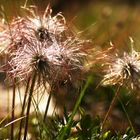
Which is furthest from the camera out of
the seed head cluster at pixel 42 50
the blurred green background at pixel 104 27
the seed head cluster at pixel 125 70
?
the blurred green background at pixel 104 27

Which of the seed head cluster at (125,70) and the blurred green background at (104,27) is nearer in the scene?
the seed head cluster at (125,70)

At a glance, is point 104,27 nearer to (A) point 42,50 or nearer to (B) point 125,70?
(B) point 125,70

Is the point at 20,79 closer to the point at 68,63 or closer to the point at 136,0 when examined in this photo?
the point at 68,63

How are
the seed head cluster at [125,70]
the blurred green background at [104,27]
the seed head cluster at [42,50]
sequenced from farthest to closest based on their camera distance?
the blurred green background at [104,27]
the seed head cluster at [125,70]
the seed head cluster at [42,50]

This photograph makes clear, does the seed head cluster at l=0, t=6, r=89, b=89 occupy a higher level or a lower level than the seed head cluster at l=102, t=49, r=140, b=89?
higher

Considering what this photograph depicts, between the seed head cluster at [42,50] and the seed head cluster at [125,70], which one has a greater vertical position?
the seed head cluster at [42,50]
